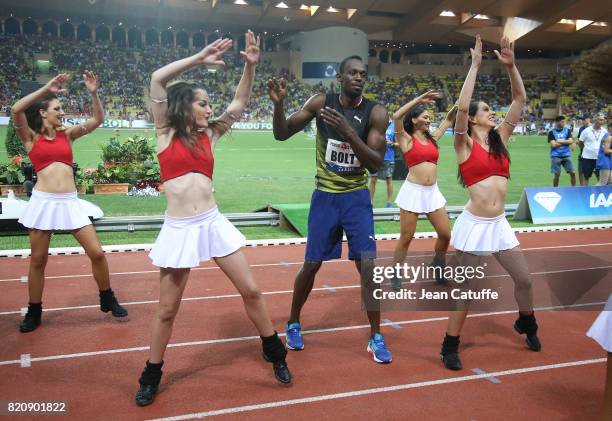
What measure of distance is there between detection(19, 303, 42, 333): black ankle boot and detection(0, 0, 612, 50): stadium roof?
38468 mm

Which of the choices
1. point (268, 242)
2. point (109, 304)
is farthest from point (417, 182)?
point (109, 304)

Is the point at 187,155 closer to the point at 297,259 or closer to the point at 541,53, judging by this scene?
the point at 297,259

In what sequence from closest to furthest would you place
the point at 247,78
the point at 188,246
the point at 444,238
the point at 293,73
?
1. the point at 188,246
2. the point at 247,78
3. the point at 444,238
4. the point at 293,73

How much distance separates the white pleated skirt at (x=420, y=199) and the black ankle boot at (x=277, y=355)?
9.77 ft

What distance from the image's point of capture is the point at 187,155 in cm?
380

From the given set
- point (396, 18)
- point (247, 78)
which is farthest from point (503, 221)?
point (396, 18)

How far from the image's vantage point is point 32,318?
209 inches

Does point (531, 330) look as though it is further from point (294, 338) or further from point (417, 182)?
point (417, 182)

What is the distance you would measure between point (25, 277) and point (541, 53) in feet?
205

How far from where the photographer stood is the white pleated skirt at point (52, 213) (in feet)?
16.8

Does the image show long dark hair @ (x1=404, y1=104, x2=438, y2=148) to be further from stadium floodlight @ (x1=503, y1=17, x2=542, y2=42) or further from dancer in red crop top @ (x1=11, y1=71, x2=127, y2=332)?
stadium floodlight @ (x1=503, y1=17, x2=542, y2=42)

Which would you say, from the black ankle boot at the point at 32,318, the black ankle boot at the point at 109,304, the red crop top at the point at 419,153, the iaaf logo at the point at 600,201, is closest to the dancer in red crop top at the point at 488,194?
the red crop top at the point at 419,153

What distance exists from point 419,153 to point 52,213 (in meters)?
3.99

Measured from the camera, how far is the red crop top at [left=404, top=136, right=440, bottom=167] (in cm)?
680
